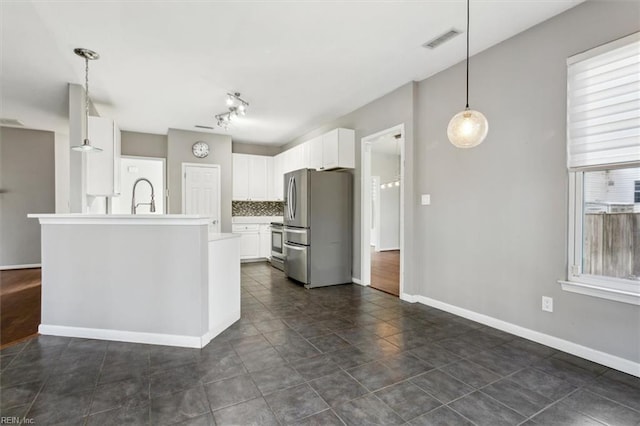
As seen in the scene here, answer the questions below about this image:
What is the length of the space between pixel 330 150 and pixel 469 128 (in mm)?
2882

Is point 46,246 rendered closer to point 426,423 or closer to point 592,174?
point 426,423

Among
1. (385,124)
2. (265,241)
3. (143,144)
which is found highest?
(143,144)

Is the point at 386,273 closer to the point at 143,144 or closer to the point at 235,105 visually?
the point at 235,105

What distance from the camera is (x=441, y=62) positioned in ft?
11.0

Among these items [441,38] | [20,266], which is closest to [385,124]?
[441,38]

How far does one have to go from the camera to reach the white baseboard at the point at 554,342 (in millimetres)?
2182

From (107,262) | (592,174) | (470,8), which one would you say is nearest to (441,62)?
(470,8)

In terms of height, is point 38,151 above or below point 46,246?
above

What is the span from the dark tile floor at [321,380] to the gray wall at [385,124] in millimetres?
1435

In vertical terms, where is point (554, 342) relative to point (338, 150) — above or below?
below

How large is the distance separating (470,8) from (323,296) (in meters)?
3.41

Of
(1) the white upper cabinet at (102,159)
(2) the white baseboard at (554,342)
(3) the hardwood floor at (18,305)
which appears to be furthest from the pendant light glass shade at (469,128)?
(1) the white upper cabinet at (102,159)

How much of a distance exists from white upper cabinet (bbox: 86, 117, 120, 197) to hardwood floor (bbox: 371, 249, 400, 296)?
4.00 metres

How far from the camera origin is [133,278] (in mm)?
2713
